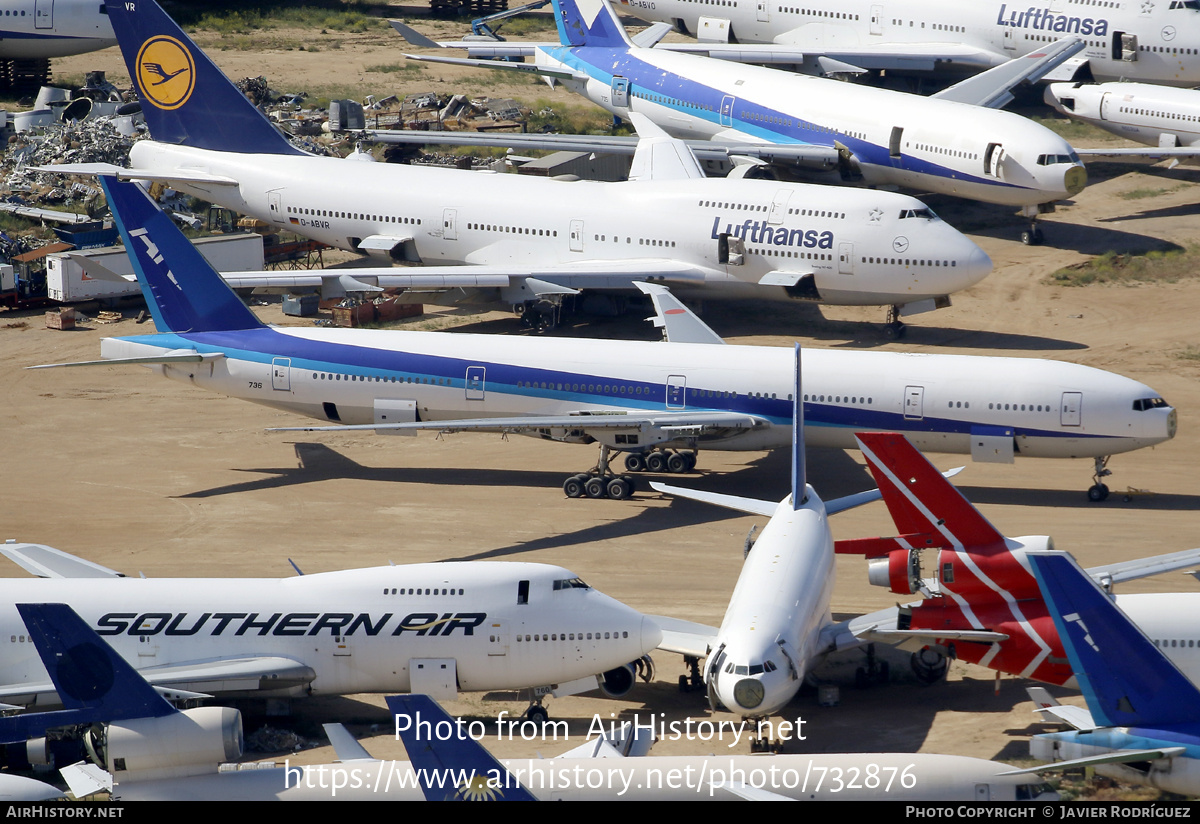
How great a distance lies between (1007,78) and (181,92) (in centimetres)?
3796

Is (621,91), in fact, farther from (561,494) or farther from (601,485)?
(601,485)

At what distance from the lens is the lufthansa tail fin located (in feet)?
94.5

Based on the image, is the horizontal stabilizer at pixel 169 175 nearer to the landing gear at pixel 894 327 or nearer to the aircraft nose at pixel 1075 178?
the landing gear at pixel 894 327

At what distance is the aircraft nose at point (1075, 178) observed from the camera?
5762cm

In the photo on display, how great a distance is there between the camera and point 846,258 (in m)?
51.0

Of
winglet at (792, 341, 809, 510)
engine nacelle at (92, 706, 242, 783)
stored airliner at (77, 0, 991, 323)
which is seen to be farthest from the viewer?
stored airliner at (77, 0, 991, 323)

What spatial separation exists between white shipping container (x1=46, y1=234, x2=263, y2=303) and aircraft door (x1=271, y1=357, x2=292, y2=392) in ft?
49.4

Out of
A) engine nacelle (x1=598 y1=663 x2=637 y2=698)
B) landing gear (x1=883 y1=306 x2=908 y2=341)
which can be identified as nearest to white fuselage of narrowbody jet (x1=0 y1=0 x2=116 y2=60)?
landing gear (x1=883 y1=306 x2=908 y2=341)

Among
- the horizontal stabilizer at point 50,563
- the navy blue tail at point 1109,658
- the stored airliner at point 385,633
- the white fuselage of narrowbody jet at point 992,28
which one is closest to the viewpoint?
the navy blue tail at point 1109,658

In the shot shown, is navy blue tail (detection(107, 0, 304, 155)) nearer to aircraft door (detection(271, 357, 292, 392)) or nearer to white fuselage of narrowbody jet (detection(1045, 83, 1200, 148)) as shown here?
aircraft door (detection(271, 357, 292, 392))

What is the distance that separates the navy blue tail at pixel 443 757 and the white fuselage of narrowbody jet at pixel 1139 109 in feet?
184

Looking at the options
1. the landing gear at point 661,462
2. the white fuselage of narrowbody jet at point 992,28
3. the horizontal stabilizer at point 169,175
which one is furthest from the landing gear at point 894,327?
the white fuselage of narrowbody jet at point 992,28

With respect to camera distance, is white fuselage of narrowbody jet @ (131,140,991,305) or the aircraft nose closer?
white fuselage of narrowbody jet @ (131,140,991,305)

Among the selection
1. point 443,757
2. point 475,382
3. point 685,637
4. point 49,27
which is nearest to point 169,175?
point 475,382
